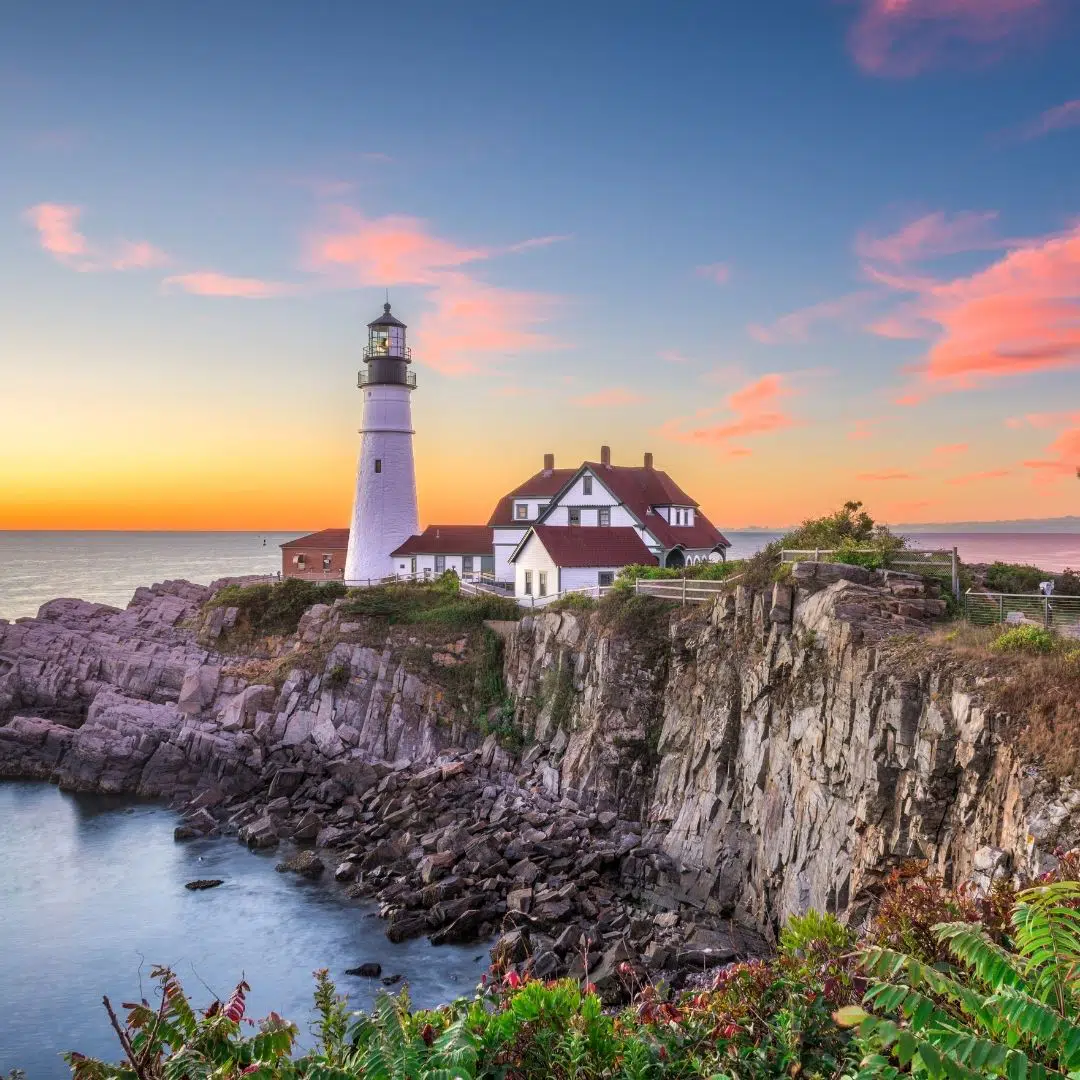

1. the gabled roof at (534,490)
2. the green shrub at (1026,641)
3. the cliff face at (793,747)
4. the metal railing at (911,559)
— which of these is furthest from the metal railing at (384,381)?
the green shrub at (1026,641)

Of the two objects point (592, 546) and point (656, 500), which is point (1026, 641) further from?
point (656, 500)

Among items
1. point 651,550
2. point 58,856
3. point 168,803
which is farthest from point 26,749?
point 651,550

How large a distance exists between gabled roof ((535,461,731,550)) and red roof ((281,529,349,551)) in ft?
64.7

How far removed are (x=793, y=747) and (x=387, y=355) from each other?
38686mm

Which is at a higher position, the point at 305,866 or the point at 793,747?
the point at 793,747

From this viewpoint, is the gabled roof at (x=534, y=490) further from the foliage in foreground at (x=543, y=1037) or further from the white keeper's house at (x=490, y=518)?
the foliage in foreground at (x=543, y=1037)

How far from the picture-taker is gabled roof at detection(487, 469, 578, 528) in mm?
52438

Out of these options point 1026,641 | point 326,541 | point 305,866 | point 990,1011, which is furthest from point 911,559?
point 326,541

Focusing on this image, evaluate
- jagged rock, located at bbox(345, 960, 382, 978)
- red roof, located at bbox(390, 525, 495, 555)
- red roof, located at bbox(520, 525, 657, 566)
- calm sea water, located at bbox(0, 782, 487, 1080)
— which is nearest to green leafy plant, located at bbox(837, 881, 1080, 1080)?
calm sea water, located at bbox(0, 782, 487, 1080)

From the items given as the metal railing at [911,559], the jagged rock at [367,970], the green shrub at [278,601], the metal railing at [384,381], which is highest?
the metal railing at [384,381]

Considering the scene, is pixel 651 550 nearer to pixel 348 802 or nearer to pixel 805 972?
pixel 348 802

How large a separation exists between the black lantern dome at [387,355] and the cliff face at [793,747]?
25281mm

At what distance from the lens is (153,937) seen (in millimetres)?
23625

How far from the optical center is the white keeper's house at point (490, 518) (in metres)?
47.5
